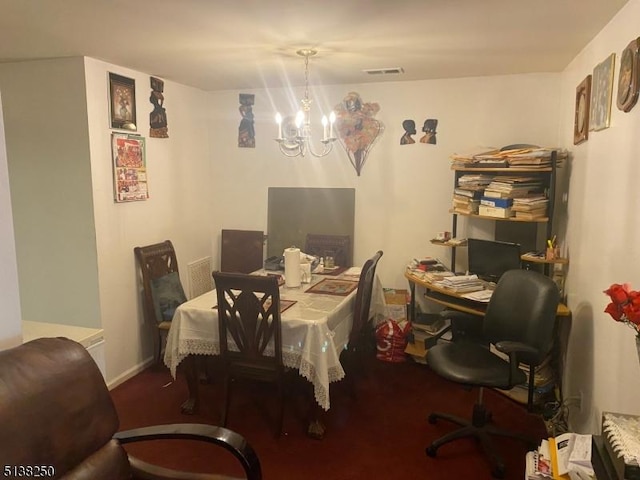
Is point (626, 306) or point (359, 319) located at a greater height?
point (626, 306)

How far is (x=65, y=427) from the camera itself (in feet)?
4.77

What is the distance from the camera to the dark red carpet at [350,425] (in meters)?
2.45

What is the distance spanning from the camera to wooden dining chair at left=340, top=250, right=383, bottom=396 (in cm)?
298

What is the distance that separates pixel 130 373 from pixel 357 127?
269 cm

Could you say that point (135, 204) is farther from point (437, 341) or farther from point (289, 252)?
point (437, 341)

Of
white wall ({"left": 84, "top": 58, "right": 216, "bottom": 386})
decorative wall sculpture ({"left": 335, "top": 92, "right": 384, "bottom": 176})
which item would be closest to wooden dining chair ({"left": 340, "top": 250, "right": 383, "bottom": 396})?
decorative wall sculpture ({"left": 335, "top": 92, "right": 384, "bottom": 176})

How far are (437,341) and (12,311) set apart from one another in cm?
289

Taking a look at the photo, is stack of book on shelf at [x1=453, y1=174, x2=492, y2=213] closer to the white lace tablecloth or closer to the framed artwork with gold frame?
the white lace tablecloth

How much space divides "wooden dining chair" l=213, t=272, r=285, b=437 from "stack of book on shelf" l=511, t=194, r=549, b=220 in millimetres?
1802

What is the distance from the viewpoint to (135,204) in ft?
11.6

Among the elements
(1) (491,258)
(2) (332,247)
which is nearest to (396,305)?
(2) (332,247)

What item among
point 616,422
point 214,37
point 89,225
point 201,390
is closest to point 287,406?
point 201,390

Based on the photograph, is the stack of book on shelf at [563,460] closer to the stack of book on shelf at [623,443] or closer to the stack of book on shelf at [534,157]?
the stack of book on shelf at [623,443]

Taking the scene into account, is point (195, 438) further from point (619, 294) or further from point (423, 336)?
point (423, 336)
